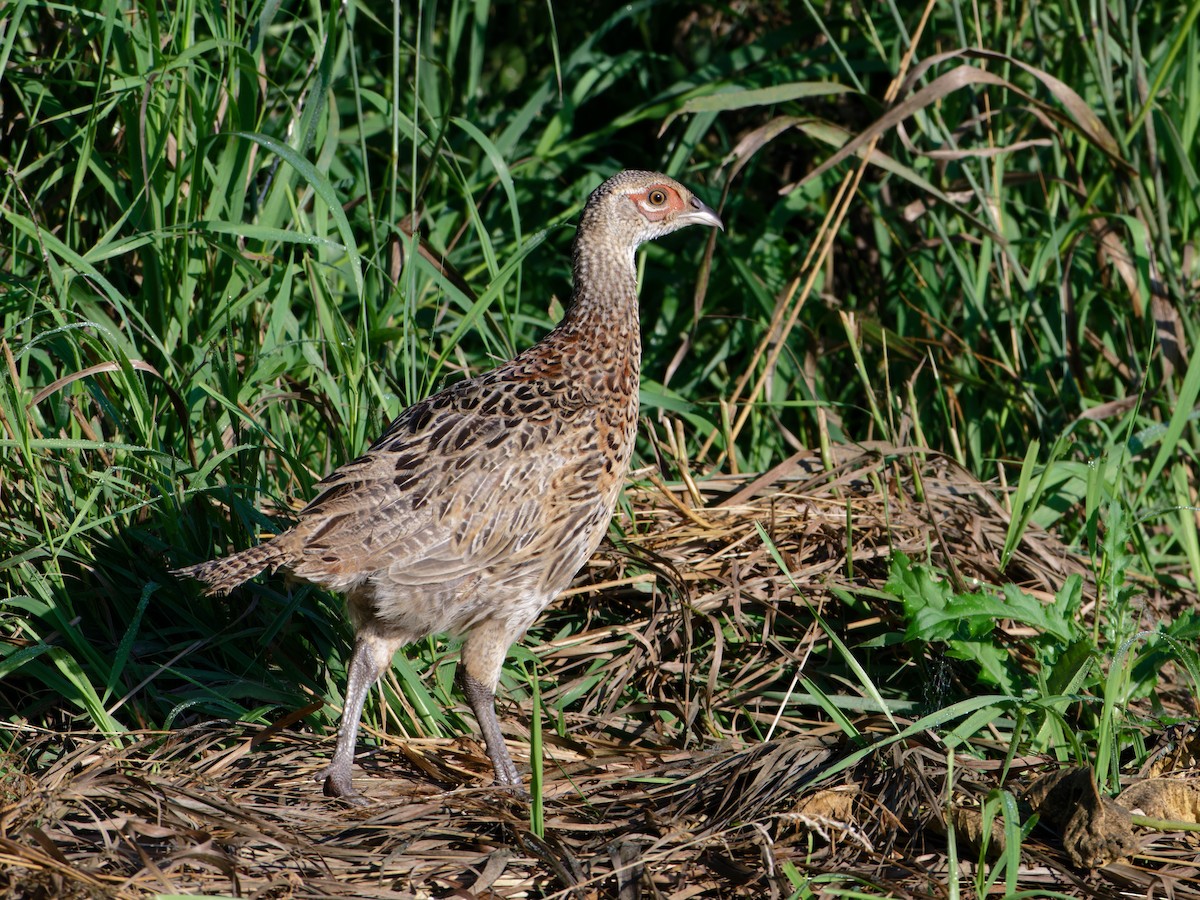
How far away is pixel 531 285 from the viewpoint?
19.5 feet

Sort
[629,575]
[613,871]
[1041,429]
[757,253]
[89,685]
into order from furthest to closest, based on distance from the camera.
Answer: [757,253]
[1041,429]
[629,575]
[89,685]
[613,871]

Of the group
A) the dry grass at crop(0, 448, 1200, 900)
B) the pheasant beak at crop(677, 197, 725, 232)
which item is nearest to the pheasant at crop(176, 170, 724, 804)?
the dry grass at crop(0, 448, 1200, 900)

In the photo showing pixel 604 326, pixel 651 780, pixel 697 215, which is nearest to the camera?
pixel 651 780

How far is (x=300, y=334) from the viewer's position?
4.65m

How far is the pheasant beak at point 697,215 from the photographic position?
4.56 meters

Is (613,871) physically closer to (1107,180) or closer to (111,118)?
(111,118)

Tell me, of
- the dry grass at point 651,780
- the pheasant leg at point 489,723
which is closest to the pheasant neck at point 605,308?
the dry grass at point 651,780

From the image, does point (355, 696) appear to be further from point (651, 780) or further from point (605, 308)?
point (605, 308)

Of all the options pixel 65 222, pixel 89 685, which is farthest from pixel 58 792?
pixel 65 222

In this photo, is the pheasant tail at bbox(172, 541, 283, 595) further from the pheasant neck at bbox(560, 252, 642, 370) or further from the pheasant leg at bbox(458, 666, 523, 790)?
the pheasant neck at bbox(560, 252, 642, 370)

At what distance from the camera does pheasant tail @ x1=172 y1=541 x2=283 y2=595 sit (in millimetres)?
3510

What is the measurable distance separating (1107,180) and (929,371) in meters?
1.10

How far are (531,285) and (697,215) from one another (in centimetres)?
151

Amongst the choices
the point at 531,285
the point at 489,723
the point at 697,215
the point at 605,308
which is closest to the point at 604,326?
the point at 605,308
